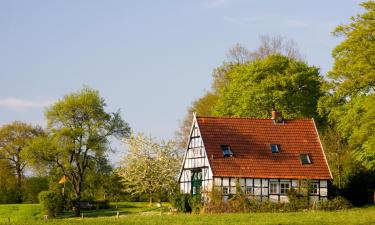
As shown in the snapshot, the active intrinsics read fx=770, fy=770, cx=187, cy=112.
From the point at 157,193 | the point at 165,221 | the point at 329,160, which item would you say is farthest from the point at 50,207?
the point at 165,221

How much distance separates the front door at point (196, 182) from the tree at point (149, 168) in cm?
889

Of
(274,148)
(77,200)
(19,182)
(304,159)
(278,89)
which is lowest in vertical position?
(77,200)

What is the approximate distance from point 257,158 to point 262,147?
120cm

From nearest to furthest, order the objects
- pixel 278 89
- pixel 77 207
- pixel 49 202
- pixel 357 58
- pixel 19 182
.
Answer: pixel 357 58, pixel 49 202, pixel 278 89, pixel 77 207, pixel 19 182

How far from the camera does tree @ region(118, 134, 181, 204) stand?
2581 inches

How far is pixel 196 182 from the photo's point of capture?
55.8m

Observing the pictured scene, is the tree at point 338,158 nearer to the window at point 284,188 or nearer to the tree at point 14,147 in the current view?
the window at point 284,188

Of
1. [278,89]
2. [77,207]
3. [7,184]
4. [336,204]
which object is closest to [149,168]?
[77,207]

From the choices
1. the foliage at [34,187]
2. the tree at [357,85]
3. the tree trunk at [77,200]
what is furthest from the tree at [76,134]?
the tree at [357,85]

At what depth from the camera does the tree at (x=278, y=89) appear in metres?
65.4

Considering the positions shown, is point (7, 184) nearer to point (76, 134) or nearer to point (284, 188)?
point (76, 134)

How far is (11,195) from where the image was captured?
84.4 meters

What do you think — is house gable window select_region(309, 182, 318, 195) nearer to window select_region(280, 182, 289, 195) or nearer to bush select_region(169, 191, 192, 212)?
window select_region(280, 182, 289, 195)

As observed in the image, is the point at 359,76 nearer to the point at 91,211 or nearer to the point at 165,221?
the point at 165,221
